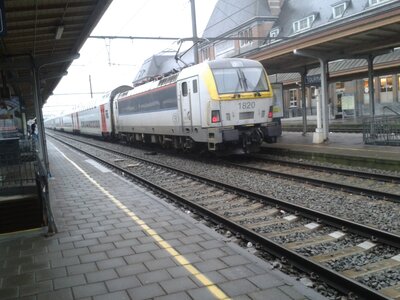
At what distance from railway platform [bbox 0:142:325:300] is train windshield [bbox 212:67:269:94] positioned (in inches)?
257

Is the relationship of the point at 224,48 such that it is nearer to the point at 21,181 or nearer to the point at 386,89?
the point at 386,89

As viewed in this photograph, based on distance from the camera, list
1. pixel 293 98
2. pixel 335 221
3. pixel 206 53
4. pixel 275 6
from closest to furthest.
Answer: pixel 335 221 → pixel 293 98 → pixel 275 6 → pixel 206 53

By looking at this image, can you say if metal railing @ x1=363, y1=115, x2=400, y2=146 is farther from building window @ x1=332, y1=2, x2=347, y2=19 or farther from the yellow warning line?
building window @ x1=332, y1=2, x2=347, y2=19

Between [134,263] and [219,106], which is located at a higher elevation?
[219,106]

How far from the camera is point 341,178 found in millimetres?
10859

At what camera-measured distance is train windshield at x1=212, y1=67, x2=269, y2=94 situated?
13.6m

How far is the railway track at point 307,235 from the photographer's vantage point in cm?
461

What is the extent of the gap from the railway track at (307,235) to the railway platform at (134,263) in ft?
1.28

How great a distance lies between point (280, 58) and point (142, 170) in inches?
299

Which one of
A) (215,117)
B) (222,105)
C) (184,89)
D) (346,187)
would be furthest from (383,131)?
(184,89)

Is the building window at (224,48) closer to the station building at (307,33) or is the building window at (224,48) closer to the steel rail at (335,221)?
the station building at (307,33)

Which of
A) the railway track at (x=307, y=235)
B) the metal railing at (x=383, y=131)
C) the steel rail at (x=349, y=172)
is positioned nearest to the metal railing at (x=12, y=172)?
the railway track at (x=307, y=235)

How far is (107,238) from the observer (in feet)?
20.4

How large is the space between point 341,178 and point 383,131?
16.3 feet
